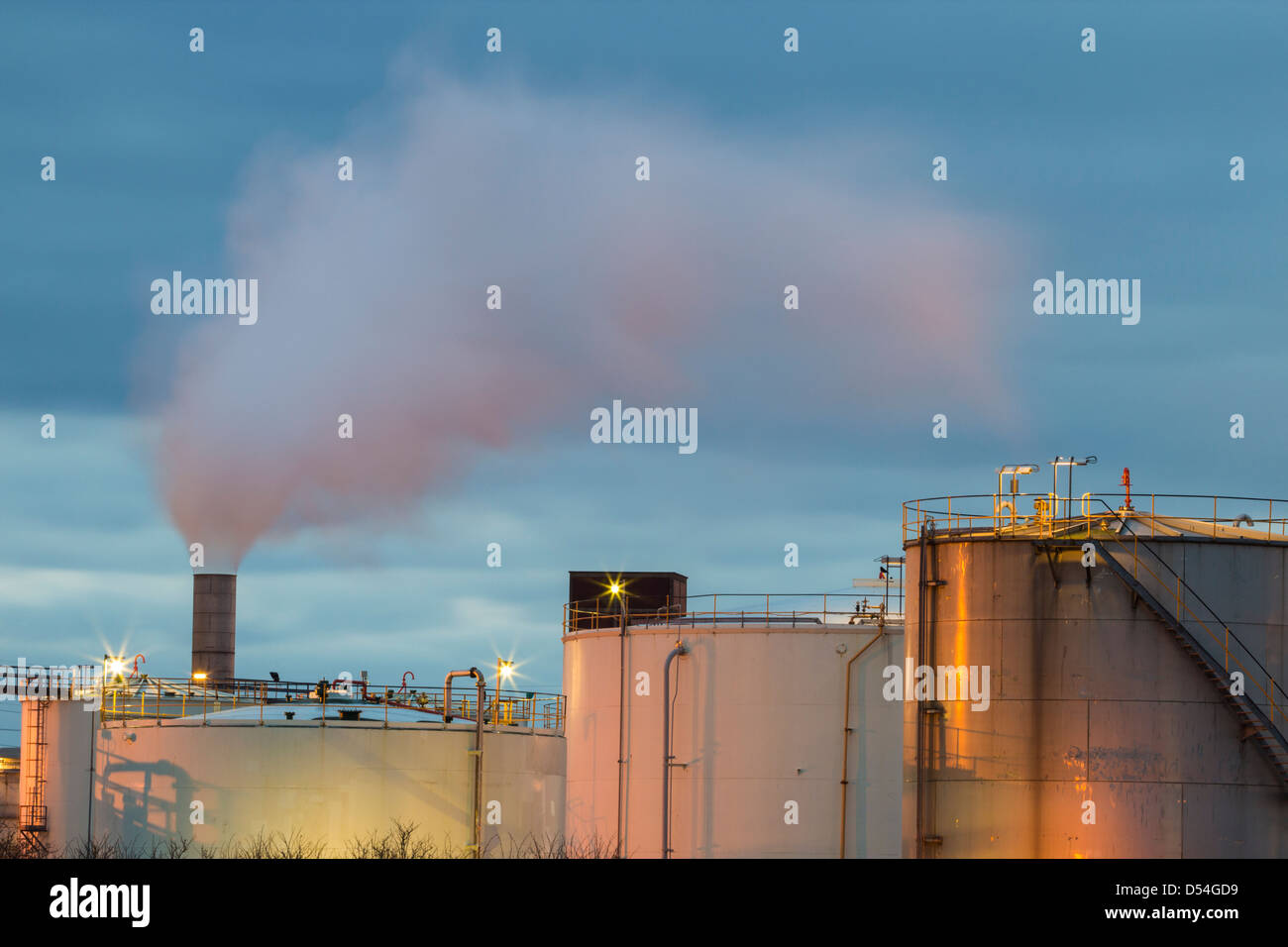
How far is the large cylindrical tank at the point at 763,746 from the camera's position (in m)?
40.6

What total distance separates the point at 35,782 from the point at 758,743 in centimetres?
2525

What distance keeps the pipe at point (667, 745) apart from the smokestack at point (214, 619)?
28462 mm

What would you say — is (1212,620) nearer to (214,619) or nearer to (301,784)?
(301,784)

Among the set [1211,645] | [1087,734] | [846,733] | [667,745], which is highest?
[1211,645]

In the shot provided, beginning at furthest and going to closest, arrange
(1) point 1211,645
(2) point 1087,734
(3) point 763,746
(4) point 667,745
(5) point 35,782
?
(5) point 35,782
(4) point 667,745
(3) point 763,746
(1) point 1211,645
(2) point 1087,734

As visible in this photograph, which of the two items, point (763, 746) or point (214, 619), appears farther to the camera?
point (214, 619)

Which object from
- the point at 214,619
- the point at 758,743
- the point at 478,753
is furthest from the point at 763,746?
the point at 214,619

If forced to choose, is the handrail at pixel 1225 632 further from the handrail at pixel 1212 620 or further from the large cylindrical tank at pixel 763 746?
the large cylindrical tank at pixel 763 746

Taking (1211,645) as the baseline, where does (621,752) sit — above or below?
below

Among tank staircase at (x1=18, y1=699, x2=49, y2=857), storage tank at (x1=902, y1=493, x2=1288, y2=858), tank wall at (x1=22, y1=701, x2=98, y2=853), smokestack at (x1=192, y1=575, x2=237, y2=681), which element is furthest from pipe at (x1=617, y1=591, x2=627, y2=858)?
smokestack at (x1=192, y1=575, x2=237, y2=681)

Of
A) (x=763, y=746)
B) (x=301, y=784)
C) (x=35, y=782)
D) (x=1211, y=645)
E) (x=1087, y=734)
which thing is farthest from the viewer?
(x=35, y=782)

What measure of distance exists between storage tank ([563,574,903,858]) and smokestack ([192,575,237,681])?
2750 centimetres

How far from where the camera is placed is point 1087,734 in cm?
3095

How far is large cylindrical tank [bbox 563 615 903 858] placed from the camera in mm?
40562
